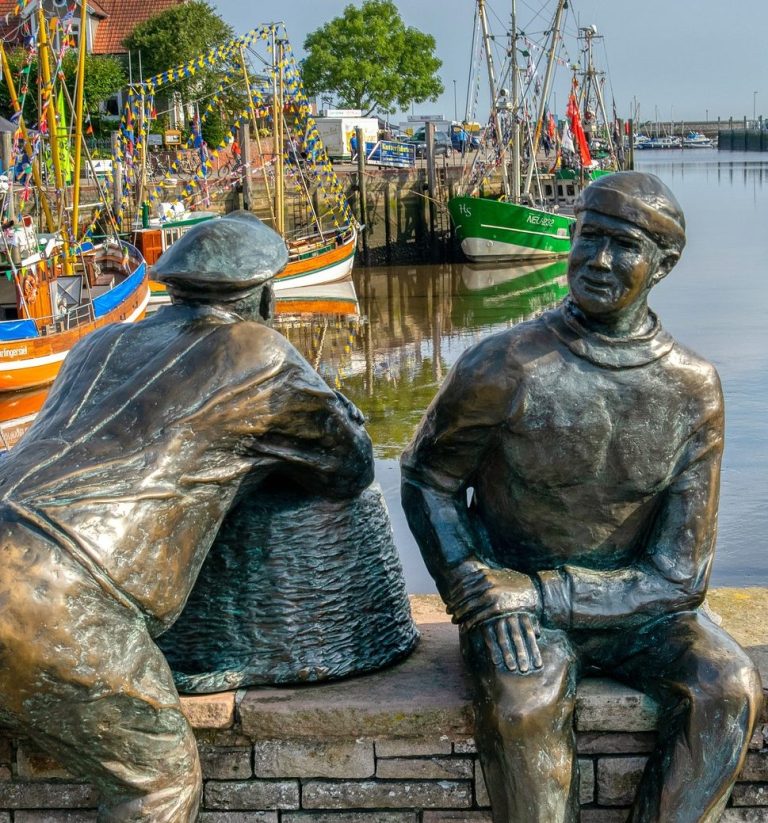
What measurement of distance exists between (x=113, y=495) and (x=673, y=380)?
4.92 feet

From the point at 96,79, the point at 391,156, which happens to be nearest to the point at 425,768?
the point at 391,156

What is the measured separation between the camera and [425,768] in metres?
3.60

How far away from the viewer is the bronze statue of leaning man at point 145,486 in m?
3.02

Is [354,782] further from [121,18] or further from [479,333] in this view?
[121,18]

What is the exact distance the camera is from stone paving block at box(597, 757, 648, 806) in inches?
141

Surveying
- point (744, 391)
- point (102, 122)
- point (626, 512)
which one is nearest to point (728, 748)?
point (626, 512)

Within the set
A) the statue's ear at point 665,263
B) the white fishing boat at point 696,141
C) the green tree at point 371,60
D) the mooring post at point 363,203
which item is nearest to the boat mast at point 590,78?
the green tree at point 371,60

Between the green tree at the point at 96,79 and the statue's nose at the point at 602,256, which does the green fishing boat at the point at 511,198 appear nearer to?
the green tree at the point at 96,79

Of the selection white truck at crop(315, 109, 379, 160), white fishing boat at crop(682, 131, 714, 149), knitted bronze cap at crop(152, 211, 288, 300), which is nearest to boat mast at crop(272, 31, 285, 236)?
white truck at crop(315, 109, 379, 160)

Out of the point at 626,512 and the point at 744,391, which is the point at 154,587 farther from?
the point at 744,391

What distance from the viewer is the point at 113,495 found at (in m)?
3.15

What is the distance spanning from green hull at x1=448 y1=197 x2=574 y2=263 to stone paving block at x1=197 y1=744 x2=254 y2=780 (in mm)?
29651

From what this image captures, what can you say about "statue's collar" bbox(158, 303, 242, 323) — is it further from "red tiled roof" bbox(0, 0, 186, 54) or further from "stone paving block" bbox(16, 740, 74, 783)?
"red tiled roof" bbox(0, 0, 186, 54)

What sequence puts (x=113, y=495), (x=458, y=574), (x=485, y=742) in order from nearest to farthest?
1. (x=113, y=495)
2. (x=485, y=742)
3. (x=458, y=574)
